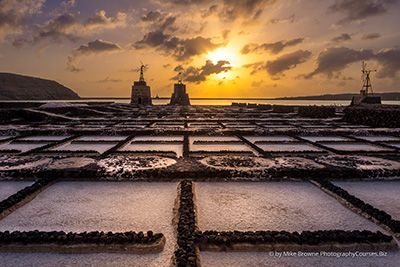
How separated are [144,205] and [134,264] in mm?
1338

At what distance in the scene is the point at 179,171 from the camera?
15.9ft

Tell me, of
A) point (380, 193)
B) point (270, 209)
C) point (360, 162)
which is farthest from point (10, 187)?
point (360, 162)

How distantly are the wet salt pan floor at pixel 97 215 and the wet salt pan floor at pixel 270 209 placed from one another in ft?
2.13

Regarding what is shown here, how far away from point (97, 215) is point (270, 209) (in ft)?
8.75

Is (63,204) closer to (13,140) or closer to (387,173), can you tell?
(387,173)

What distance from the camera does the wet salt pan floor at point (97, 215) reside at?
2332 mm

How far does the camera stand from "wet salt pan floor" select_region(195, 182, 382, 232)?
119 inches

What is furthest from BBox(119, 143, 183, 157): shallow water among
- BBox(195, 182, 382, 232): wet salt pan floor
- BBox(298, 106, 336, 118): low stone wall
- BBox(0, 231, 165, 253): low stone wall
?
BBox(298, 106, 336, 118): low stone wall

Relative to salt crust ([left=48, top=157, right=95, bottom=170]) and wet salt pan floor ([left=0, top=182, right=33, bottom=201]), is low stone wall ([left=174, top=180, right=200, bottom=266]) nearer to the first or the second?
salt crust ([left=48, top=157, right=95, bottom=170])

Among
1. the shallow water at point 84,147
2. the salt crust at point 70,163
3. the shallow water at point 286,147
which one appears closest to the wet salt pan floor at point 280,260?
the salt crust at point 70,163

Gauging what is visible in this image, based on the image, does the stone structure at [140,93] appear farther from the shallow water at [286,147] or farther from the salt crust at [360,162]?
the salt crust at [360,162]

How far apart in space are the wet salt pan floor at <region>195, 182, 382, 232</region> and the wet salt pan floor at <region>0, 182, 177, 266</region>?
650 millimetres

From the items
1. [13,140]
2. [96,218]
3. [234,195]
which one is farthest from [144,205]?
[13,140]

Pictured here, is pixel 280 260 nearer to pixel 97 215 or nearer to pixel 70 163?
pixel 97 215
